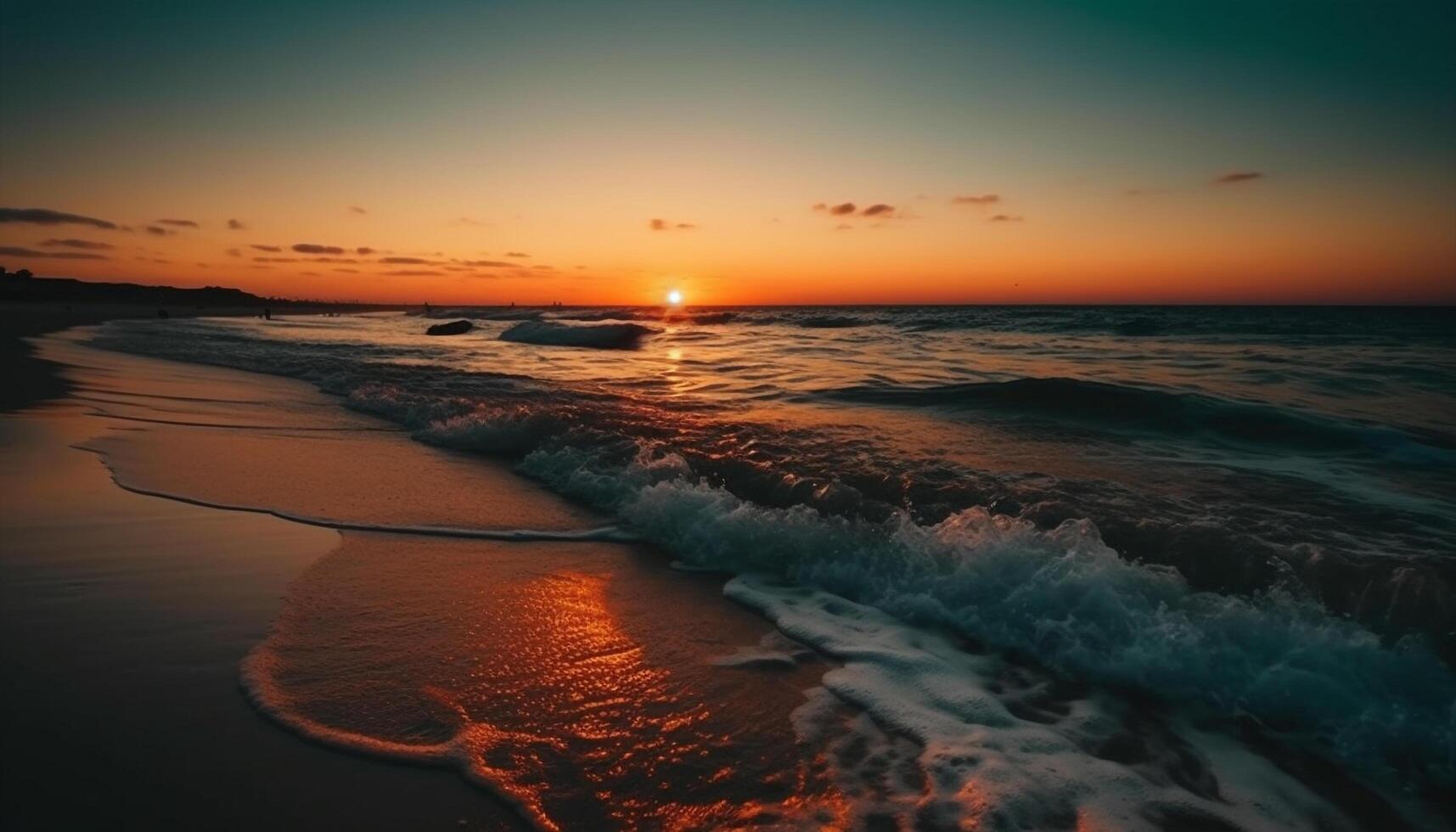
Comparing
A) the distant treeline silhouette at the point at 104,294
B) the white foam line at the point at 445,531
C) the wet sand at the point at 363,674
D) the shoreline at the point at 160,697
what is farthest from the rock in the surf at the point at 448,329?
the distant treeline silhouette at the point at 104,294

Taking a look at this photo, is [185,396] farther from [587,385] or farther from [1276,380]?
[1276,380]

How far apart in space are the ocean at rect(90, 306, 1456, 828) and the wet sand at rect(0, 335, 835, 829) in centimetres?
67

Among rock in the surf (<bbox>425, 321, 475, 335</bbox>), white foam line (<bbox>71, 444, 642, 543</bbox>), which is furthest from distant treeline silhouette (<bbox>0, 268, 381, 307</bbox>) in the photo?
white foam line (<bbox>71, 444, 642, 543</bbox>)

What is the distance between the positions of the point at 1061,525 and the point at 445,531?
442 centimetres

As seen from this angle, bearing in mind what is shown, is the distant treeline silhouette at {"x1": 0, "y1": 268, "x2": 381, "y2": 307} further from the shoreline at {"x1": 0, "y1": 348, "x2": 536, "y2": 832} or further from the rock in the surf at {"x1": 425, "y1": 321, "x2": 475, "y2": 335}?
the shoreline at {"x1": 0, "y1": 348, "x2": 536, "y2": 832}

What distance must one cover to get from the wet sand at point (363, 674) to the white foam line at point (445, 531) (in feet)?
0.32

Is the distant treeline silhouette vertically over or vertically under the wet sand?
over

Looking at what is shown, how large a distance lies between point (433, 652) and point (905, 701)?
2226 mm

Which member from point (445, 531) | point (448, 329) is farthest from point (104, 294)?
point (445, 531)

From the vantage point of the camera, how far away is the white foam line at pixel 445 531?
207 inches

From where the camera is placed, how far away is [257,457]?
724 centimetres

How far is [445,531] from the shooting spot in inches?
209

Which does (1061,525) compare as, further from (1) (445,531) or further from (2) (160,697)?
(2) (160,697)

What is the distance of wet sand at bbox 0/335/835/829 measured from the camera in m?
2.37
